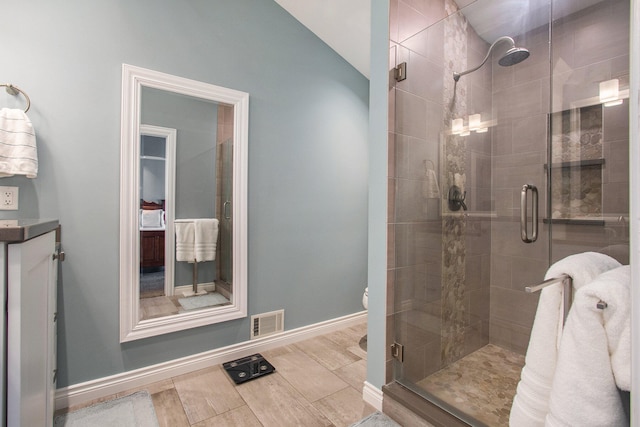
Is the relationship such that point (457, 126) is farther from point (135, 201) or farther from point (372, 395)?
point (135, 201)

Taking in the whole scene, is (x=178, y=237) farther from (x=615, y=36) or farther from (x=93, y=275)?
(x=615, y=36)

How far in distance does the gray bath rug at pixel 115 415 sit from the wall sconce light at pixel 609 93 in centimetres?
252

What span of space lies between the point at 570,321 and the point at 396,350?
39.1 inches

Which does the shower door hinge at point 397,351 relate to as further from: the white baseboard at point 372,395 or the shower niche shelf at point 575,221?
the shower niche shelf at point 575,221

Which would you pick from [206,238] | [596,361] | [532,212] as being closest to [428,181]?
[532,212]

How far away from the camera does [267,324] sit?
2480mm

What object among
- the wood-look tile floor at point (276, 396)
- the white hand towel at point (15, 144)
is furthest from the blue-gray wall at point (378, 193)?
the white hand towel at point (15, 144)

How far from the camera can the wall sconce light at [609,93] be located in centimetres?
121

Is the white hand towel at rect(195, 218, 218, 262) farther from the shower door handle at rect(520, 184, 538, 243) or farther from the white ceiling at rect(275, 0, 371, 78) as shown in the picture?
the shower door handle at rect(520, 184, 538, 243)

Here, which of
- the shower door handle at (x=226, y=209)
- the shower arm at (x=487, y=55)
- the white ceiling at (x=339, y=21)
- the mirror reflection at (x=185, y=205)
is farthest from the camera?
the white ceiling at (x=339, y=21)

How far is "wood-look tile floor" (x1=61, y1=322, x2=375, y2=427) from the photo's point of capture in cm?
169

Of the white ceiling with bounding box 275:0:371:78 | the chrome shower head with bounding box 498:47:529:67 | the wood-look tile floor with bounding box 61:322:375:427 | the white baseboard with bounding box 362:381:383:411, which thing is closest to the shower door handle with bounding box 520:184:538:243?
the chrome shower head with bounding box 498:47:529:67

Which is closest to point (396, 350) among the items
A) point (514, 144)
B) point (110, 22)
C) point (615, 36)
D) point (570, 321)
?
point (570, 321)

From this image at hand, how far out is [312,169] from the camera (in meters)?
2.72
